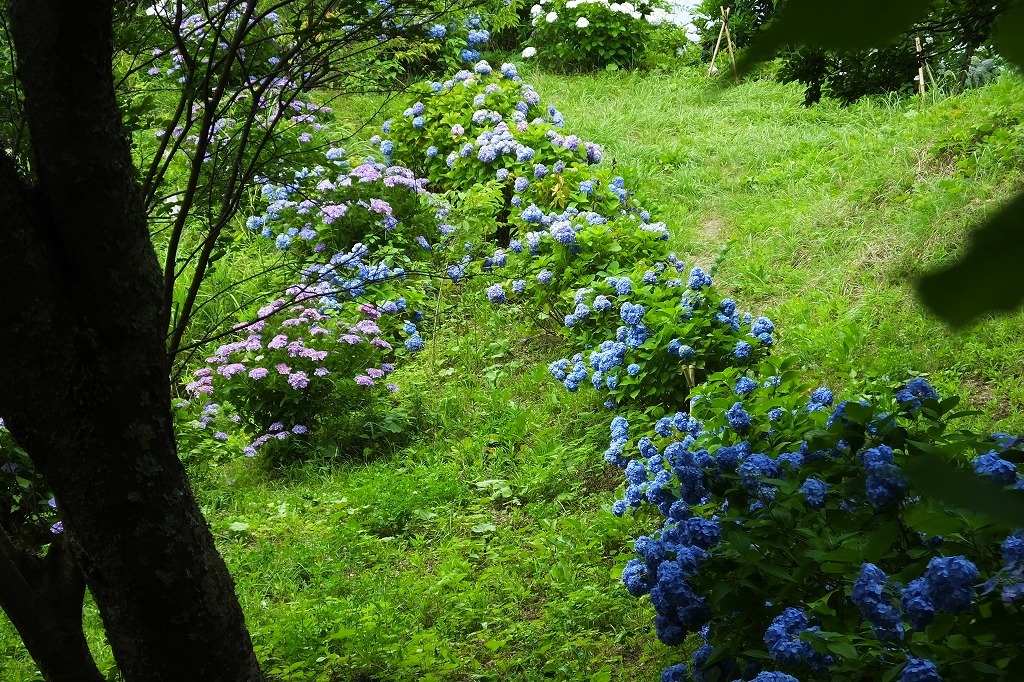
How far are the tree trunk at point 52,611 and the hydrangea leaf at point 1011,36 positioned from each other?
2.50 m

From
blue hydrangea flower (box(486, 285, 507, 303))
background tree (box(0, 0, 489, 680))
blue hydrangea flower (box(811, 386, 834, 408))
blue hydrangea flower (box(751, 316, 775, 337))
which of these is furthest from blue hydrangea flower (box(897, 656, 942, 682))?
blue hydrangea flower (box(486, 285, 507, 303))

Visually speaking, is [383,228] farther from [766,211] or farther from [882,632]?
[882,632]

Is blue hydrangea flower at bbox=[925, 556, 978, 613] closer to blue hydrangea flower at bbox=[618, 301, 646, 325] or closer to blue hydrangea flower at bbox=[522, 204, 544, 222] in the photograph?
blue hydrangea flower at bbox=[618, 301, 646, 325]

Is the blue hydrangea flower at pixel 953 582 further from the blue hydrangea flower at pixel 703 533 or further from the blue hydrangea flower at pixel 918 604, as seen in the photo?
the blue hydrangea flower at pixel 703 533

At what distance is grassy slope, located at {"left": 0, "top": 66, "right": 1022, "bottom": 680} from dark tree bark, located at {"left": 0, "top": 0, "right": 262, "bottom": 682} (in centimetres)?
135

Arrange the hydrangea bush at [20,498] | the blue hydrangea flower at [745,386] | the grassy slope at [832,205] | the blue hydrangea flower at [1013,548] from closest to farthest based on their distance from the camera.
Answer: the blue hydrangea flower at [1013,548] → the blue hydrangea flower at [745,386] → the hydrangea bush at [20,498] → the grassy slope at [832,205]

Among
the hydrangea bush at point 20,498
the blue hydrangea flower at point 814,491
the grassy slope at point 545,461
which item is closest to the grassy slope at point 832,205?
the grassy slope at point 545,461

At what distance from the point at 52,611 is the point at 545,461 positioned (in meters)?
2.57

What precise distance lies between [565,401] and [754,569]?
2.67 meters

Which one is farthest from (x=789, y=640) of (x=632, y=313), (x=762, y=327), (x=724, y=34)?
(x=724, y=34)

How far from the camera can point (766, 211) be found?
6230 mm

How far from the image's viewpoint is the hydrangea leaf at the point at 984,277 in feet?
0.57

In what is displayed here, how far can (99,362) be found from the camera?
1.90 metres

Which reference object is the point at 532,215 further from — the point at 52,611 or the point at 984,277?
the point at 984,277
